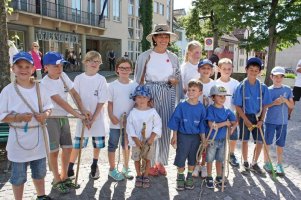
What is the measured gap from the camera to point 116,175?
461cm

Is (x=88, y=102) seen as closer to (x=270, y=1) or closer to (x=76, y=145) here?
(x=76, y=145)

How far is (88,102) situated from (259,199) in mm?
2607

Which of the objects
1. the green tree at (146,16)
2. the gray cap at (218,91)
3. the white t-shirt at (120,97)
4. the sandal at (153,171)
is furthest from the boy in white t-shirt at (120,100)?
the green tree at (146,16)

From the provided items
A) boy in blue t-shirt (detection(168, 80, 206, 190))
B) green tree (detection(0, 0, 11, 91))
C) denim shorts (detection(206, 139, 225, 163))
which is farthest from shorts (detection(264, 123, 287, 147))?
green tree (detection(0, 0, 11, 91))

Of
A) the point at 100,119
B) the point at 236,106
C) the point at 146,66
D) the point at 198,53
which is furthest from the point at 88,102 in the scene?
the point at 236,106

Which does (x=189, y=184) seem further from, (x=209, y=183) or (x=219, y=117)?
(x=219, y=117)

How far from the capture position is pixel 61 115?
4094 mm

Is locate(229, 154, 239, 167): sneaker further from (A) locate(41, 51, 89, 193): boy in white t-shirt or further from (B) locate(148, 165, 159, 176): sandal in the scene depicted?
(A) locate(41, 51, 89, 193): boy in white t-shirt

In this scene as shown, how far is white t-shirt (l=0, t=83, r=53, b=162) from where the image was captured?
3266 millimetres

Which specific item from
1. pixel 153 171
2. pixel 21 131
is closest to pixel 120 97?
pixel 153 171

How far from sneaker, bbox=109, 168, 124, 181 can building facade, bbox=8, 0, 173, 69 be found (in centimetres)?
1158

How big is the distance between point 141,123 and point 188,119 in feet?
2.08

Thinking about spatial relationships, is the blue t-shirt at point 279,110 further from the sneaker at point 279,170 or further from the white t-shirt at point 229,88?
the sneaker at point 279,170

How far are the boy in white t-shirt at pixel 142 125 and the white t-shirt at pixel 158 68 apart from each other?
38cm
